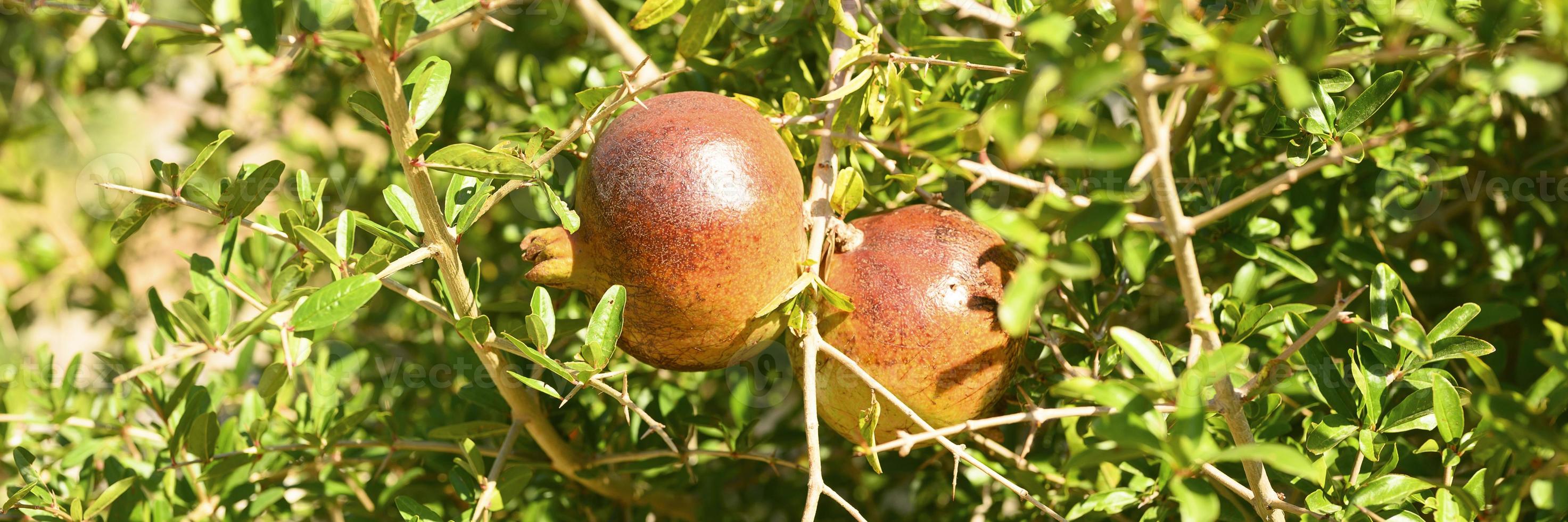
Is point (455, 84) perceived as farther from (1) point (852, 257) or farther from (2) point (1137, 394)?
(2) point (1137, 394)

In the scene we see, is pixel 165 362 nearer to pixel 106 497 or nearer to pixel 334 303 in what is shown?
pixel 334 303

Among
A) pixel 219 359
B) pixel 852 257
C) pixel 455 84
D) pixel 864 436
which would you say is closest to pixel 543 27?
pixel 455 84

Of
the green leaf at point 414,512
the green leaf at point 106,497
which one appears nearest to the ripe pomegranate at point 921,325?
the green leaf at point 414,512

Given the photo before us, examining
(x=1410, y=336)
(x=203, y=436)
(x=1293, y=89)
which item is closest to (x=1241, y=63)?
(x=1293, y=89)

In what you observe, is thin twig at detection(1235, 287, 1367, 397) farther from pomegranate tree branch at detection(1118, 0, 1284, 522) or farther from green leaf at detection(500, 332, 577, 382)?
green leaf at detection(500, 332, 577, 382)

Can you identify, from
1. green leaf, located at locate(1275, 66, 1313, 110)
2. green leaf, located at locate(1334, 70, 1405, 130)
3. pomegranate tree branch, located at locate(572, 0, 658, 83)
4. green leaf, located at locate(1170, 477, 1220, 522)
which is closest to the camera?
green leaf, located at locate(1275, 66, 1313, 110)

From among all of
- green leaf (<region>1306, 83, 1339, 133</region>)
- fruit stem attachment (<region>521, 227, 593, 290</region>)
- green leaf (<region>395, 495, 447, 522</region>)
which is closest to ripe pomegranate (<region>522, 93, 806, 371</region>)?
fruit stem attachment (<region>521, 227, 593, 290</region>)
